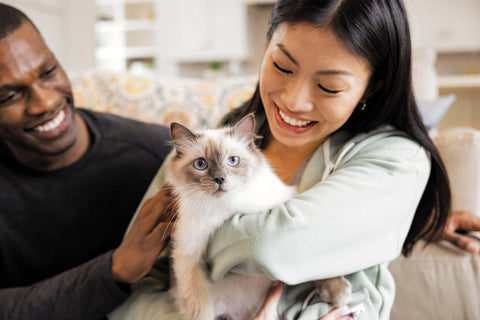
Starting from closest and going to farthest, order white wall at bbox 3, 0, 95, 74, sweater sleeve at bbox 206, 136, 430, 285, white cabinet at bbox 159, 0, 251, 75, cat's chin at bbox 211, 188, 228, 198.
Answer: sweater sleeve at bbox 206, 136, 430, 285 < cat's chin at bbox 211, 188, 228, 198 < white wall at bbox 3, 0, 95, 74 < white cabinet at bbox 159, 0, 251, 75

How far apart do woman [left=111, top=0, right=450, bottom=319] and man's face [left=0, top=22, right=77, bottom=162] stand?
0.82 meters

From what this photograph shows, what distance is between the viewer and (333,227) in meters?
0.96

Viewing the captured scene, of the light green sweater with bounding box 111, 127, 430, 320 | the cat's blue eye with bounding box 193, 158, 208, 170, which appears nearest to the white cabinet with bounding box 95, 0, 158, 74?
the cat's blue eye with bounding box 193, 158, 208, 170

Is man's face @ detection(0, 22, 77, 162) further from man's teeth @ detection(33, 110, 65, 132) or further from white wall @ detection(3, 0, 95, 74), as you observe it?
white wall @ detection(3, 0, 95, 74)

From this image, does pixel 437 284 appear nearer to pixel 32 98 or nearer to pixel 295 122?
pixel 295 122

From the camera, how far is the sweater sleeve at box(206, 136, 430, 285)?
93 centimetres

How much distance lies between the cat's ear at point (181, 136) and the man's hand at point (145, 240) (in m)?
0.14

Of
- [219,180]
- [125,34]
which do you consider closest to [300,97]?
[219,180]

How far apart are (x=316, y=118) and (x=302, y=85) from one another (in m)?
0.11

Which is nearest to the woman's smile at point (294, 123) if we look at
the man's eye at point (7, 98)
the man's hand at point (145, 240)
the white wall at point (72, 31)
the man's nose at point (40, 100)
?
the man's hand at point (145, 240)

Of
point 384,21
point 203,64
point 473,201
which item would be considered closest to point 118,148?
point 384,21

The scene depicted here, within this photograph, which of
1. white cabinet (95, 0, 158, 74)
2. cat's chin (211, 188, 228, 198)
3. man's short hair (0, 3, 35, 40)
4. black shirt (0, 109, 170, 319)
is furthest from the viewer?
white cabinet (95, 0, 158, 74)

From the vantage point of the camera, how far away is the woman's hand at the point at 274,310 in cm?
102

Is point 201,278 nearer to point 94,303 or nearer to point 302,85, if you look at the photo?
point 94,303
